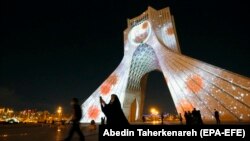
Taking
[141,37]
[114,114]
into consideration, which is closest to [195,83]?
[141,37]

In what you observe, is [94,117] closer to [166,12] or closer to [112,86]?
[112,86]

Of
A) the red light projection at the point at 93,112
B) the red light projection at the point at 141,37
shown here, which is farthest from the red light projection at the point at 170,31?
the red light projection at the point at 93,112

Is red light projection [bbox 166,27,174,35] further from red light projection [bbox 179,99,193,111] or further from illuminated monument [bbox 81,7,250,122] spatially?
red light projection [bbox 179,99,193,111]

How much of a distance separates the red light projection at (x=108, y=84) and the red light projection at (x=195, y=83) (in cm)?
1061

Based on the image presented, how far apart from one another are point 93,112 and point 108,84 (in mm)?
3930

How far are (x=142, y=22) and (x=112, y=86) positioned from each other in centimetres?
911

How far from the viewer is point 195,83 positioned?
19.8 metres

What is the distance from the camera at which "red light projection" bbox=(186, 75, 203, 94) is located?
1925 centimetres

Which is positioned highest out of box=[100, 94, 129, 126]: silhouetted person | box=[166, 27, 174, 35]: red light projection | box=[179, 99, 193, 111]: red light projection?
box=[166, 27, 174, 35]: red light projection

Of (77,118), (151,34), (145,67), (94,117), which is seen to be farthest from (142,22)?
(77,118)

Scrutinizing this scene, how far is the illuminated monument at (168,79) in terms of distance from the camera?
1681 cm

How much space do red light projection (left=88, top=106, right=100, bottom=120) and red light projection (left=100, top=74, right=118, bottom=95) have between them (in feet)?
7.01

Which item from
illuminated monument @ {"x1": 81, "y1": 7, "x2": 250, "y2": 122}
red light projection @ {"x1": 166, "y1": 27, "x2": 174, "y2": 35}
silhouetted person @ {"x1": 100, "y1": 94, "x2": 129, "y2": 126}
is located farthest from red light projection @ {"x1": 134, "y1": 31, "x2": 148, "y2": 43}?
silhouetted person @ {"x1": 100, "y1": 94, "x2": 129, "y2": 126}

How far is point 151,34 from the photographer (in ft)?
89.3
